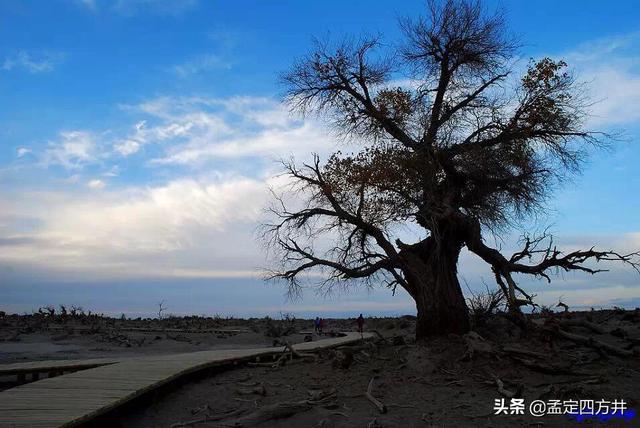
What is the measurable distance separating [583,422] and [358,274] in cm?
710

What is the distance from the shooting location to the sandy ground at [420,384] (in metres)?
11.0

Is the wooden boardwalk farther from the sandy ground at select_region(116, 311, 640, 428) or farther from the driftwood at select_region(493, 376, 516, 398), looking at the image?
the driftwood at select_region(493, 376, 516, 398)

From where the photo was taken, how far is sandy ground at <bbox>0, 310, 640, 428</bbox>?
11.0 meters

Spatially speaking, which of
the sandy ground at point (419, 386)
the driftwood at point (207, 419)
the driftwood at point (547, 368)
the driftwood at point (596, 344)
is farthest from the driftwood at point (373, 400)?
the driftwood at point (596, 344)

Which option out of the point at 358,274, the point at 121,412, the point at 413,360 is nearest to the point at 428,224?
the point at 358,274

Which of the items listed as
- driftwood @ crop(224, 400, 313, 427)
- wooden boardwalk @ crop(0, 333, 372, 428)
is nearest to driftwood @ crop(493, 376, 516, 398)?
driftwood @ crop(224, 400, 313, 427)

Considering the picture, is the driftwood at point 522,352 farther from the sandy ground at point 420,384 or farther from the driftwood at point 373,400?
the driftwood at point 373,400

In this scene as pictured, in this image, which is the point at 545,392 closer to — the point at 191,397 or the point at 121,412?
the point at 191,397

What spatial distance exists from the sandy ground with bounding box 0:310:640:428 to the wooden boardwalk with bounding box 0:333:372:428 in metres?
0.69

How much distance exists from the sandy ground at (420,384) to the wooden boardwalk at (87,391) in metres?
0.69

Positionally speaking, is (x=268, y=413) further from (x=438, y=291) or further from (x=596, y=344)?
(x=596, y=344)

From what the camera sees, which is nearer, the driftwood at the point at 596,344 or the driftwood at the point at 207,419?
the driftwood at the point at 207,419

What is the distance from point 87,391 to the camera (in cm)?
1160

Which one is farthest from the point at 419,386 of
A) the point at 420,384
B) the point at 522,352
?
the point at 522,352
